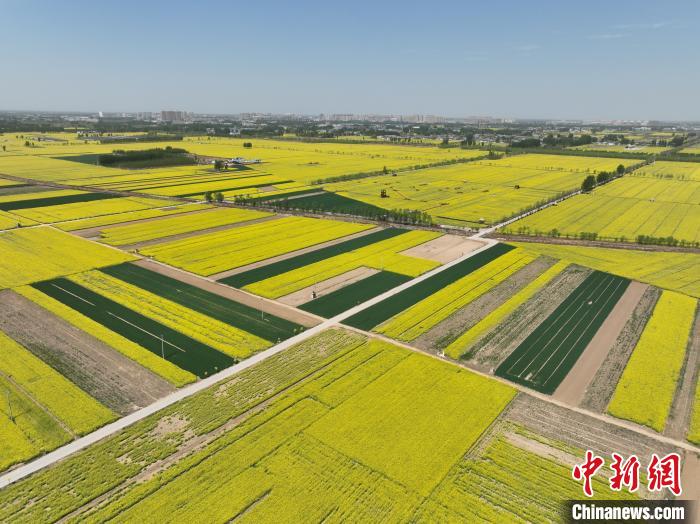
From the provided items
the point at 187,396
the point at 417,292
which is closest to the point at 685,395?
the point at 417,292

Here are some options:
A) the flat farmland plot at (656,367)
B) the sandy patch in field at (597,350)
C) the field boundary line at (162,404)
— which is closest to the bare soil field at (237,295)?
the field boundary line at (162,404)

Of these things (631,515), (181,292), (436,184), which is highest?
(436,184)

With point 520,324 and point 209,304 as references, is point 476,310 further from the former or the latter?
point 209,304

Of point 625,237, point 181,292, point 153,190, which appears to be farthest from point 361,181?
point 181,292

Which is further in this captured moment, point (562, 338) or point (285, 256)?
point (285, 256)

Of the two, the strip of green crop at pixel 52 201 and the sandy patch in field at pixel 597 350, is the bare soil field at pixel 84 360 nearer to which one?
the sandy patch in field at pixel 597 350

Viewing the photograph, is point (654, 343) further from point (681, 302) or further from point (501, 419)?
point (501, 419)

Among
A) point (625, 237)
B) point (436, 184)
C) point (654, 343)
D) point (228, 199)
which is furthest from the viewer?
point (436, 184)
